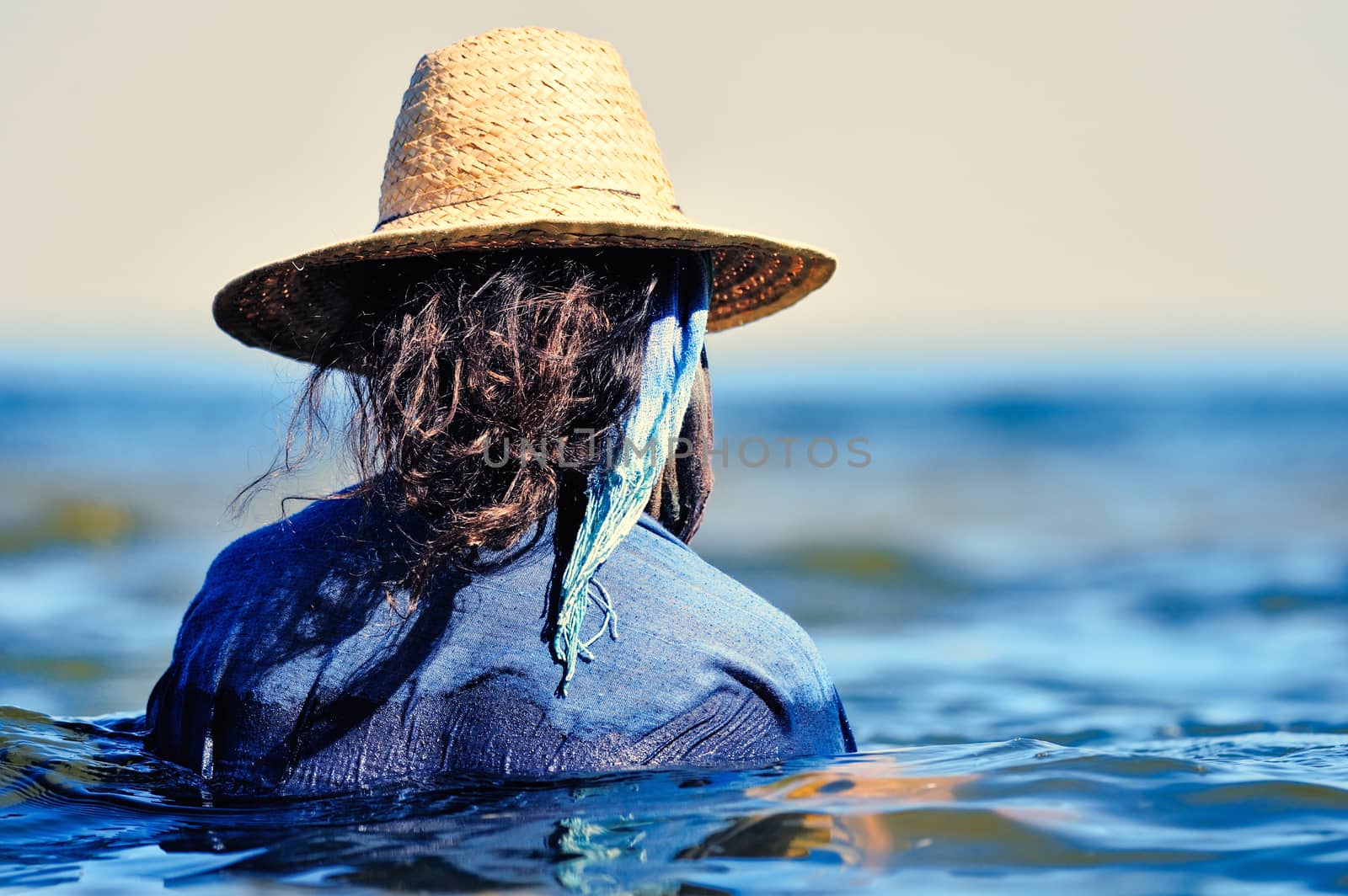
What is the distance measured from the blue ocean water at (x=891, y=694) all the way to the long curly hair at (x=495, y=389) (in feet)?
1.11

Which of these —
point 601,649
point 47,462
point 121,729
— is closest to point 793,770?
point 601,649

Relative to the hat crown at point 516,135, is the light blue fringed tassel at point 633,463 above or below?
below

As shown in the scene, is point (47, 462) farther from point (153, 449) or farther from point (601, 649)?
point (601, 649)

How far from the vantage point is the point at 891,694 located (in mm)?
4527

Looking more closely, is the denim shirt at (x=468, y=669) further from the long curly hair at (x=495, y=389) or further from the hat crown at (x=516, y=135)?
the hat crown at (x=516, y=135)

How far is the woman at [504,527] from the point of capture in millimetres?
1982

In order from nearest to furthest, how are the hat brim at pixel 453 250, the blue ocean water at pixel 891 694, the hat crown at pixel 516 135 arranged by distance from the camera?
1. the blue ocean water at pixel 891 694
2. the hat brim at pixel 453 250
3. the hat crown at pixel 516 135

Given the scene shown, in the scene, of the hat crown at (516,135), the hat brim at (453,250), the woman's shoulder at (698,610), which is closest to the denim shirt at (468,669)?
the woman's shoulder at (698,610)

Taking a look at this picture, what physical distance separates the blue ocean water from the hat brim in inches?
6.8

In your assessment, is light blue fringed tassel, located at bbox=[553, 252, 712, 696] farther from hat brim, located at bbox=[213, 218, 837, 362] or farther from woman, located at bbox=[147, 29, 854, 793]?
hat brim, located at bbox=[213, 218, 837, 362]

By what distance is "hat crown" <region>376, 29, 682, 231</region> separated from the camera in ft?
7.06

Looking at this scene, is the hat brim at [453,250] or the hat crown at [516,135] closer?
the hat brim at [453,250]

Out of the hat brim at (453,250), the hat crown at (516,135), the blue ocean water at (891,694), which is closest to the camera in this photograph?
the blue ocean water at (891,694)

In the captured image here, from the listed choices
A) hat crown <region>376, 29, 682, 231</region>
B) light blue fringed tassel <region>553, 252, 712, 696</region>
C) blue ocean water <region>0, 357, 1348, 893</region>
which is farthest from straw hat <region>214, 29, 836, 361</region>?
blue ocean water <region>0, 357, 1348, 893</region>
